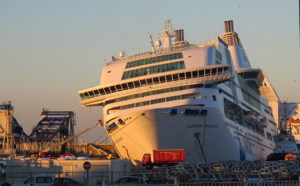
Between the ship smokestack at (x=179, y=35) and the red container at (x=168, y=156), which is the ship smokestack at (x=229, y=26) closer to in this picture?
the ship smokestack at (x=179, y=35)

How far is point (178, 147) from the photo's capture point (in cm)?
4356

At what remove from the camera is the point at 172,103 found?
148 ft

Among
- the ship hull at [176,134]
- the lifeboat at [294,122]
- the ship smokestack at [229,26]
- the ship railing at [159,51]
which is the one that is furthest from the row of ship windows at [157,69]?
the lifeboat at [294,122]

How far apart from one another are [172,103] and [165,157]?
5702mm

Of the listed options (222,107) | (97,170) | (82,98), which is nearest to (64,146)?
(82,98)

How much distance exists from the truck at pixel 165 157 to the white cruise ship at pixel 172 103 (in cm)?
50

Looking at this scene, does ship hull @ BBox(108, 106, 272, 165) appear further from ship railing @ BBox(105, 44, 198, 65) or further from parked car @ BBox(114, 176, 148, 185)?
parked car @ BBox(114, 176, 148, 185)

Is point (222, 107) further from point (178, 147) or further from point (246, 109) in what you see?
point (246, 109)

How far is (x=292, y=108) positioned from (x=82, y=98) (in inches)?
2205

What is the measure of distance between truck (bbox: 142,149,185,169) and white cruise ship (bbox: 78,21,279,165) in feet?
1.64

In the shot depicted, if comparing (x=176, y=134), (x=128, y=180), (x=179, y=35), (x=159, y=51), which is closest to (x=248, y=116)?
(x=159, y=51)

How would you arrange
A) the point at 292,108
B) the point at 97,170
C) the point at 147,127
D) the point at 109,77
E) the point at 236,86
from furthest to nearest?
the point at 292,108 → the point at 236,86 → the point at 109,77 → the point at 147,127 → the point at 97,170

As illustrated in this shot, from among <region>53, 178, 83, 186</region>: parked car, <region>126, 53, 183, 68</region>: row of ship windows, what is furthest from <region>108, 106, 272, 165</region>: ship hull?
<region>53, 178, 83, 186</region>: parked car

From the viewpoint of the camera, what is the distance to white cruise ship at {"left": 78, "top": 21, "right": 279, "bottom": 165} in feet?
142
